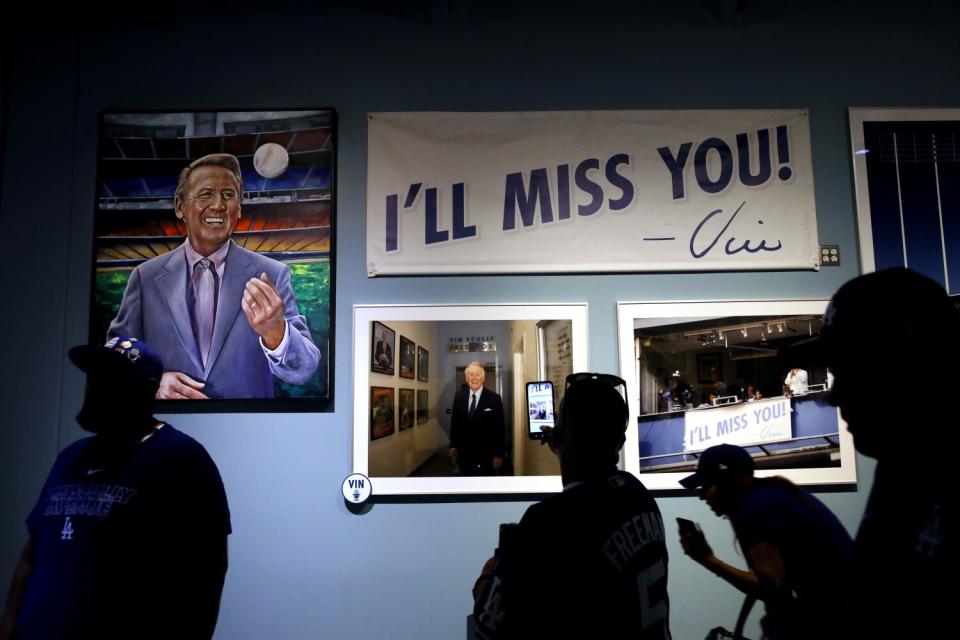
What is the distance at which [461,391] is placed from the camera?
104 inches

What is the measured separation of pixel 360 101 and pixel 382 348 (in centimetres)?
127

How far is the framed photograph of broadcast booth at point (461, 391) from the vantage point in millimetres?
2592

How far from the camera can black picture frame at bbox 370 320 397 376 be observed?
2684 millimetres

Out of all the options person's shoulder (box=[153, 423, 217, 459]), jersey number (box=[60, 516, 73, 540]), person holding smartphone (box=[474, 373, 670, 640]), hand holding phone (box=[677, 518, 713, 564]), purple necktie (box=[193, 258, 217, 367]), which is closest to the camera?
person holding smartphone (box=[474, 373, 670, 640])

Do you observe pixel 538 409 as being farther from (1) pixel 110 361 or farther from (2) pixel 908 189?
(2) pixel 908 189

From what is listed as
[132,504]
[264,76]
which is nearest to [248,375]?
[132,504]

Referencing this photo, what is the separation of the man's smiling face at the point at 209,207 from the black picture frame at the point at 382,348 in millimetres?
883

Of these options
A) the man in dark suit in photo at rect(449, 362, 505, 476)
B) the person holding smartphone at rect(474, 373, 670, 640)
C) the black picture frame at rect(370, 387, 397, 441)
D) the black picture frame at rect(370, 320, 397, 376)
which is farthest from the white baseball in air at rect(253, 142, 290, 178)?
the person holding smartphone at rect(474, 373, 670, 640)

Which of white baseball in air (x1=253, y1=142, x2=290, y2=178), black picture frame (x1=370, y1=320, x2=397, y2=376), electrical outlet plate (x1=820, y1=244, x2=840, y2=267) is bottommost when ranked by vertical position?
black picture frame (x1=370, y1=320, x2=397, y2=376)

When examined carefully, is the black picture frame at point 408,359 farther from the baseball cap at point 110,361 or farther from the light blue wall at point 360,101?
the baseball cap at point 110,361

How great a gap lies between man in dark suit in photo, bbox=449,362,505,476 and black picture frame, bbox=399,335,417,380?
0.26m

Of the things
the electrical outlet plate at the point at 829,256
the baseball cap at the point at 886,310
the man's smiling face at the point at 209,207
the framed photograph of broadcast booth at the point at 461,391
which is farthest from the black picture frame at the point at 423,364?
the electrical outlet plate at the point at 829,256

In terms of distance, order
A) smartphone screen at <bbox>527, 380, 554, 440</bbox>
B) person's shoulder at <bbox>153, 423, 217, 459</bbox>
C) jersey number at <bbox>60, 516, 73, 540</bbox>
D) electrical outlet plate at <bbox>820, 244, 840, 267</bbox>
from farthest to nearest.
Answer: electrical outlet plate at <bbox>820, 244, 840, 267</bbox> < smartphone screen at <bbox>527, 380, 554, 440</bbox> < person's shoulder at <bbox>153, 423, 217, 459</bbox> < jersey number at <bbox>60, 516, 73, 540</bbox>

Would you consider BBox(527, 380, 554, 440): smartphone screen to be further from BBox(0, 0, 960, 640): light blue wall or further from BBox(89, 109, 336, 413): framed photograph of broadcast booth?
BBox(89, 109, 336, 413): framed photograph of broadcast booth
